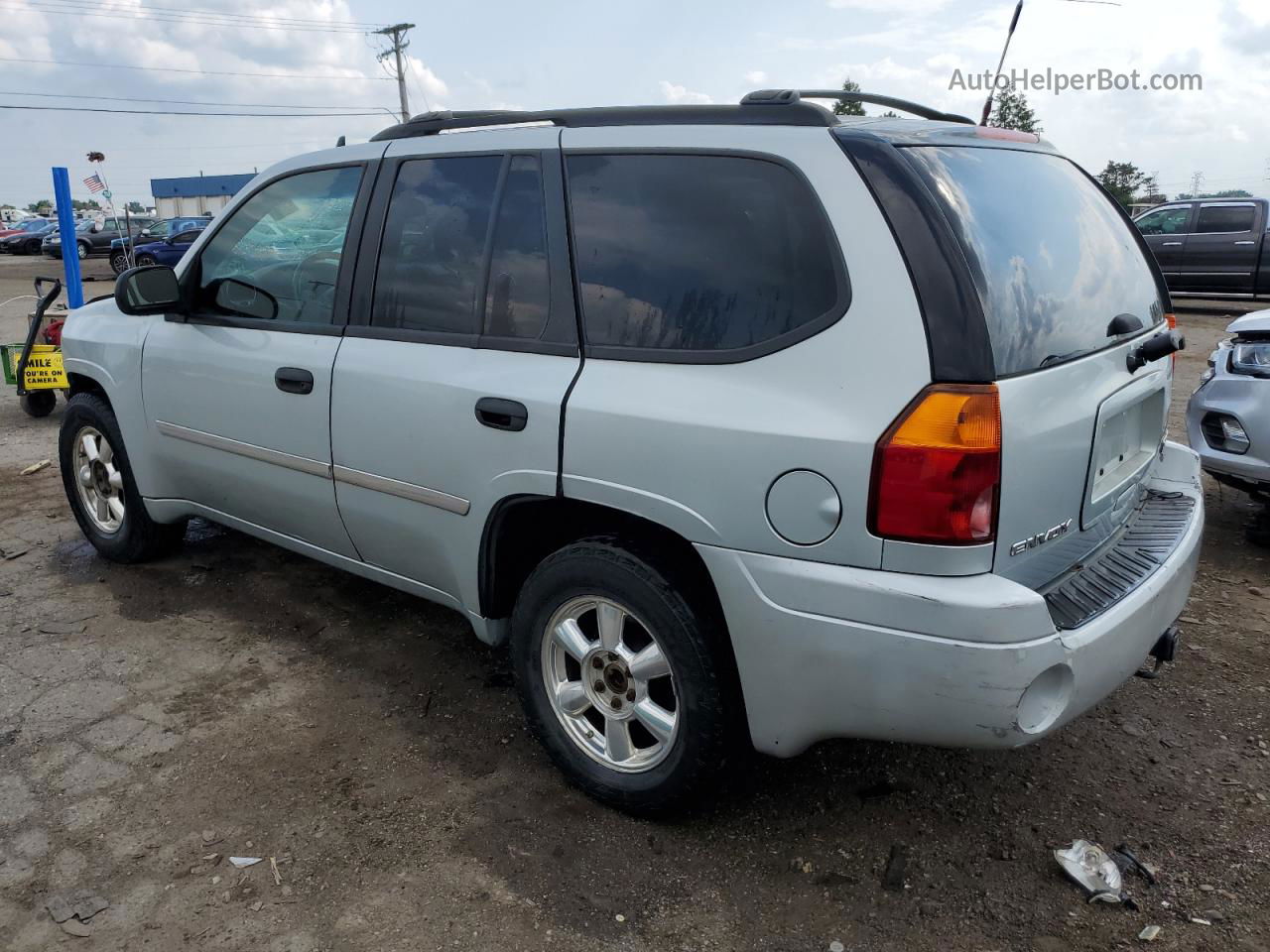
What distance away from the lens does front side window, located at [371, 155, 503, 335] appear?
2982mm

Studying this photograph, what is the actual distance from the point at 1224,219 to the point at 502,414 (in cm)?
1513

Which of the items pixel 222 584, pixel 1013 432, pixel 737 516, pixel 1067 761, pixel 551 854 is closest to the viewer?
pixel 1013 432

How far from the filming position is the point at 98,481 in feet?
15.3

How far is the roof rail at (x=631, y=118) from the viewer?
2.45 meters

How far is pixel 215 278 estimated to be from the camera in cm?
387

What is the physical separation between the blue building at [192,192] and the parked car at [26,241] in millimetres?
14077

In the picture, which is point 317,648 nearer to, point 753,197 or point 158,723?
point 158,723

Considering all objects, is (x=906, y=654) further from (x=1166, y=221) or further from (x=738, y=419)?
(x=1166, y=221)

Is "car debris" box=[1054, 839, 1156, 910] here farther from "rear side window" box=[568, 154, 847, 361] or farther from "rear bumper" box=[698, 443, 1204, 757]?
"rear side window" box=[568, 154, 847, 361]

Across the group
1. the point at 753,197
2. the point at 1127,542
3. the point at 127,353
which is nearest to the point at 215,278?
the point at 127,353

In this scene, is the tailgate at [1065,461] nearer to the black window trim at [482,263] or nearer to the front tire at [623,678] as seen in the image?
the front tire at [623,678]

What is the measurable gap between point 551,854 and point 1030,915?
1.20 meters

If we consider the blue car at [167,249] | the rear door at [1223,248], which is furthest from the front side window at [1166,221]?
the blue car at [167,249]

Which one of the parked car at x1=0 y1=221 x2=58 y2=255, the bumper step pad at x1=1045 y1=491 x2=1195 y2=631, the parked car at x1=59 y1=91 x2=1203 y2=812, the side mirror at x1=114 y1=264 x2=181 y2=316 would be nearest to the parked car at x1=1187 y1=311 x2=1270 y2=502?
the parked car at x1=59 y1=91 x2=1203 y2=812
